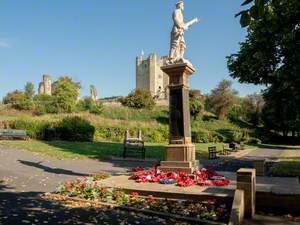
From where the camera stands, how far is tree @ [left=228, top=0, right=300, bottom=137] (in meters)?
19.2

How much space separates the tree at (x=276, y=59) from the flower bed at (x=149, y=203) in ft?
39.3

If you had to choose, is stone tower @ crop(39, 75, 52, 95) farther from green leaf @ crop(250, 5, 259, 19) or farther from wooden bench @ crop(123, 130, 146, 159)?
green leaf @ crop(250, 5, 259, 19)

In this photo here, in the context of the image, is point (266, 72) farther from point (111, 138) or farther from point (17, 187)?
point (111, 138)

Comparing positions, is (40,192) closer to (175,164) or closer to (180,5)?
(175,164)

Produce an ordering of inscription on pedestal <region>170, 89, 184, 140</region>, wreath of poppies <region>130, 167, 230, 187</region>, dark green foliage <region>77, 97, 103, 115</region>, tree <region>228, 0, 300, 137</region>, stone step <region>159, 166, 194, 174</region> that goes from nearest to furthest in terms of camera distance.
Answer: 1. wreath of poppies <region>130, 167, 230, 187</region>
2. stone step <region>159, 166, 194, 174</region>
3. inscription on pedestal <region>170, 89, 184, 140</region>
4. tree <region>228, 0, 300, 137</region>
5. dark green foliage <region>77, 97, 103, 115</region>

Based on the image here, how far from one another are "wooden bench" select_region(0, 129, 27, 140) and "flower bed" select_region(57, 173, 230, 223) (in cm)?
2144

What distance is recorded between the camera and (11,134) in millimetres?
30125

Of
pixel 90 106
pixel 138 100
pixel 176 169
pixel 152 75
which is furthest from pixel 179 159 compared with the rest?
pixel 152 75

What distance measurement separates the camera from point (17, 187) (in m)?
11.3

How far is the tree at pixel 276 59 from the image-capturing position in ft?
63.2

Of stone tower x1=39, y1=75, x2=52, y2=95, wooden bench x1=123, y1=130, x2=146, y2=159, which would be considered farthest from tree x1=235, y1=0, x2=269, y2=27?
stone tower x1=39, y1=75, x2=52, y2=95

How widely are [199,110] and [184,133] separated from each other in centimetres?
4224

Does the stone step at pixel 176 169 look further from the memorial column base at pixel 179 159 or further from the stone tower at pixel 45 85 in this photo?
the stone tower at pixel 45 85

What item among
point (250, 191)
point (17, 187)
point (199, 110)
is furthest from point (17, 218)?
point (199, 110)
